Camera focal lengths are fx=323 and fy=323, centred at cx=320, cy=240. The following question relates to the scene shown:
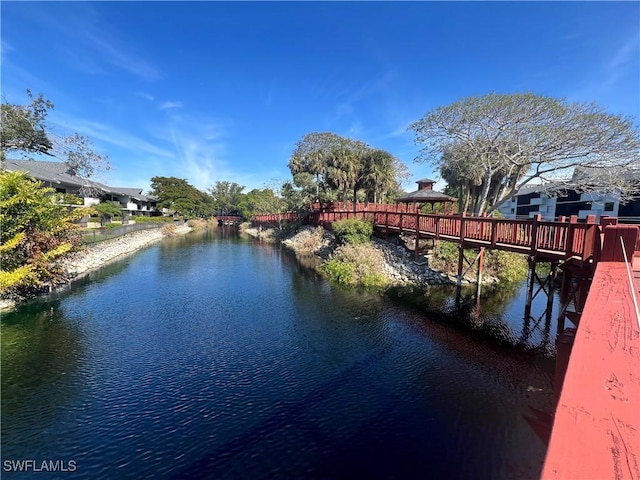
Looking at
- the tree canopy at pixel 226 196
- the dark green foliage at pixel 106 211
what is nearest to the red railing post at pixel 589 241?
the dark green foliage at pixel 106 211

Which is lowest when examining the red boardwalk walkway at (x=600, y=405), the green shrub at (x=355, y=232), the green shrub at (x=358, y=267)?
the green shrub at (x=358, y=267)

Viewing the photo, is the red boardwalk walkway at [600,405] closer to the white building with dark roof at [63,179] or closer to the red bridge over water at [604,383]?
the red bridge over water at [604,383]

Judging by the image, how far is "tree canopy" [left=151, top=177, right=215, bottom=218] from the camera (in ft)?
236

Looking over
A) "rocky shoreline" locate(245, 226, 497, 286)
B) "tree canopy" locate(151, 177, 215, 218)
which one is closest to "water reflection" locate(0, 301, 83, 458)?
"rocky shoreline" locate(245, 226, 497, 286)

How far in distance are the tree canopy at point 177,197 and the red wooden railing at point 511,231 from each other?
60.5 metres

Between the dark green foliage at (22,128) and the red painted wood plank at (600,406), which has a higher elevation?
the dark green foliage at (22,128)

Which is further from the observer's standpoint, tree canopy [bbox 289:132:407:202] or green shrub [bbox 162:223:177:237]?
green shrub [bbox 162:223:177:237]

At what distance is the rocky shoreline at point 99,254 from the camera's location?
1792cm

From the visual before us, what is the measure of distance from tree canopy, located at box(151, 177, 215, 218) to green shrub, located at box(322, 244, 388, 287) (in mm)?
59964

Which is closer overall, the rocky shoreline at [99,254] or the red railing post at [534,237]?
the red railing post at [534,237]

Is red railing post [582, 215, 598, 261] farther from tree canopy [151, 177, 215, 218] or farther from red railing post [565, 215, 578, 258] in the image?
tree canopy [151, 177, 215, 218]

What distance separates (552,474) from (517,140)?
24628mm

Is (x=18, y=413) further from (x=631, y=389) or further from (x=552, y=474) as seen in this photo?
(x=631, y=389)

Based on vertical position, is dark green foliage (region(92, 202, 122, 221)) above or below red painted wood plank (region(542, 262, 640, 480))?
above
